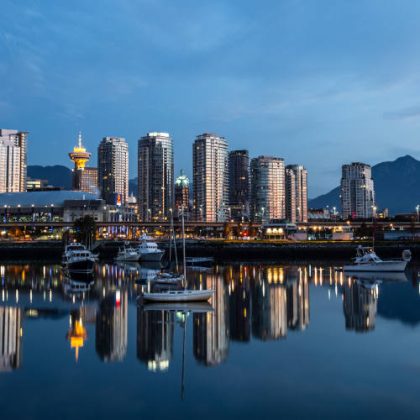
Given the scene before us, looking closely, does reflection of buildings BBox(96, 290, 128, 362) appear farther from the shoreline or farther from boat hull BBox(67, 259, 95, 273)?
the shoreline

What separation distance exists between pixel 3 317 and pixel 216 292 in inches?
745

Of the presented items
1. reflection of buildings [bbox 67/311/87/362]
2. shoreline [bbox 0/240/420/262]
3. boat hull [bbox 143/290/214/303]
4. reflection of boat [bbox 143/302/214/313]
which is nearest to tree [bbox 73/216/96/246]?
shoreline [bbox 0/240/420/262]

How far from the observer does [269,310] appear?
130 ft

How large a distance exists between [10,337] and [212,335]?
10.8m

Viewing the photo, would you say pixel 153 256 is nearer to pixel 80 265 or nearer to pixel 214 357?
pixel 80 265

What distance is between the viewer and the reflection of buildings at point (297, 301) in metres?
35.4

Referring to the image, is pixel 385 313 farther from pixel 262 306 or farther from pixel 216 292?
pixel 216 292

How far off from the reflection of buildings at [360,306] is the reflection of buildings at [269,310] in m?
4.31

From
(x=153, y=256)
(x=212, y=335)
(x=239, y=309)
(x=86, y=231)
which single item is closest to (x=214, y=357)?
(x=212, y=335)

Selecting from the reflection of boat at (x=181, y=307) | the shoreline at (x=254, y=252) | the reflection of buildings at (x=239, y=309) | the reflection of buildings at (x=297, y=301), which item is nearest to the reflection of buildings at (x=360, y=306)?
the reflection of buildings at (x=297, y=301)

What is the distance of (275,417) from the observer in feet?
57.9

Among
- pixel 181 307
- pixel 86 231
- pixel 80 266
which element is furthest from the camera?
pixel 86 231

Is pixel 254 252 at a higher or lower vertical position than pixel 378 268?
higher

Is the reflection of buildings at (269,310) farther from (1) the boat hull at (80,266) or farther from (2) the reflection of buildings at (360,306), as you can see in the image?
(1) the boat hull at (80,266)
